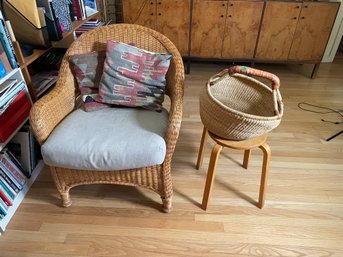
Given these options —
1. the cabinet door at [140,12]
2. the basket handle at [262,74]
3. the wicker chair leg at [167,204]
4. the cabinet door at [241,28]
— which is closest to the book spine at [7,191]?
the wicker chair leg at [167,204]

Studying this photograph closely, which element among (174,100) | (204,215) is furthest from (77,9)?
(204,215)

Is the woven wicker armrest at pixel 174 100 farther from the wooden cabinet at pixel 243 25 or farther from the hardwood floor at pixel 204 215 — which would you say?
the wooden cabinet at pixel 243 25

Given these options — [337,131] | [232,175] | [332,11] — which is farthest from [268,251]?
[332,11]

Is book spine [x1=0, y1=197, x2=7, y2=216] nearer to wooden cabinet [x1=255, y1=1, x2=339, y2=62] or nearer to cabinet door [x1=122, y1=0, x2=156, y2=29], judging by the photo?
cabinet door [x1=122, y1=0, x2=156, y2=29]

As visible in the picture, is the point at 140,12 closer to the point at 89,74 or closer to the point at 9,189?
the point at 89,74

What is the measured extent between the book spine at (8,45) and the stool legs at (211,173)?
1.06 metres

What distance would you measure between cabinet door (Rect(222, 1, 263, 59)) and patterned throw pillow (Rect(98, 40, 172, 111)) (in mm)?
1486

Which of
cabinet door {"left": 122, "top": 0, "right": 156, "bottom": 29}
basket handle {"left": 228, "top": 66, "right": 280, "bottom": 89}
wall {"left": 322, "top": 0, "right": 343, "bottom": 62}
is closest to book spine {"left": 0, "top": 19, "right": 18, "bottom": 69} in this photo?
basket handle {"left": 228, "top": 66, "right": 280, "bottom": 89}

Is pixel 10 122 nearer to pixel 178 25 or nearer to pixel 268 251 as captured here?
pixel 268 251

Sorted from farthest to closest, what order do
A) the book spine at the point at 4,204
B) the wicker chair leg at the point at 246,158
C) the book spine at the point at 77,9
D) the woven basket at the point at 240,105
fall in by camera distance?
1. the book spine at the point at 77,9
2. the wicker chair leg at the point at 246,158
3. the book spine at the point at 4,204
4. the woven basket at the point at 240,105

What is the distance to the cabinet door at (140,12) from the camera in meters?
2.43

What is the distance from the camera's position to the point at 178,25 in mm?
2502

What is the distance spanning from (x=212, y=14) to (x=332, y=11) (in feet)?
3.73

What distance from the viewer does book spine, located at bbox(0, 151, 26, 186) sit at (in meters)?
1.25
